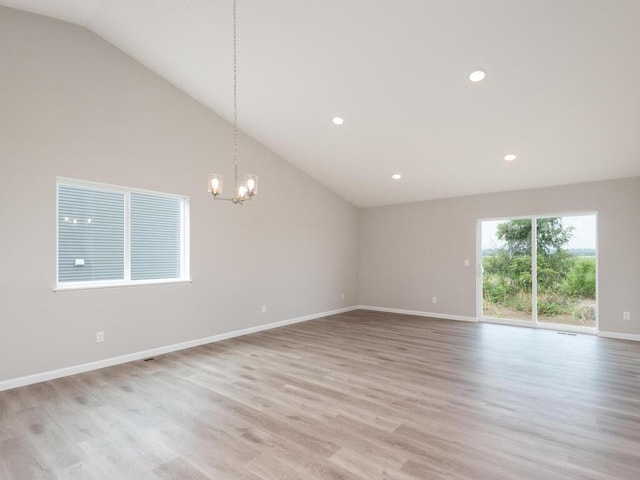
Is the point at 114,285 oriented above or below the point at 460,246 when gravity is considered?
below

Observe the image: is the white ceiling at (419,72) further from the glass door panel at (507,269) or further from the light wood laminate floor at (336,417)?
the light wood laminate floor at (336,417)

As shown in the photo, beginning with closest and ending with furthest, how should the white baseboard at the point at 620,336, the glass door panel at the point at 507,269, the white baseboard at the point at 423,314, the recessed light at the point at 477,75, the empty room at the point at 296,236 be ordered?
the empty room at the point at 296,236 → the recessed light at the point at 477,75 → the white baseboard at the point at 620,336 → the glass door panel at the point at 507,269 → the white baseboard at the point at 423,314

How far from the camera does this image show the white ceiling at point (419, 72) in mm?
3131

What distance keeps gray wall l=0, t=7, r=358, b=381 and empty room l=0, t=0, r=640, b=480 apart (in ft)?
0.09

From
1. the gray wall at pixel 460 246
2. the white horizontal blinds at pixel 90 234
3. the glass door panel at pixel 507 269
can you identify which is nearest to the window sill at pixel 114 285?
the white horizontal blinds at pixel 90 234

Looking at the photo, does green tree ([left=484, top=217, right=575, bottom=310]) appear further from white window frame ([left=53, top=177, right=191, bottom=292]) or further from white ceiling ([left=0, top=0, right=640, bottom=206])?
white window frame ([left=53, top=177, right=191, bottom=292])

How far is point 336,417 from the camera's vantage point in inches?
110

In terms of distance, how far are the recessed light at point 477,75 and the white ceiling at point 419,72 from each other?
6 centimetres

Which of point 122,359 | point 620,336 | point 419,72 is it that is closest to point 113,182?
point 122,359

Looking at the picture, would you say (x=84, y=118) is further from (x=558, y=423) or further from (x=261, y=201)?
(x=558, y=423)

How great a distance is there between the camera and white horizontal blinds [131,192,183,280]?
4504mm

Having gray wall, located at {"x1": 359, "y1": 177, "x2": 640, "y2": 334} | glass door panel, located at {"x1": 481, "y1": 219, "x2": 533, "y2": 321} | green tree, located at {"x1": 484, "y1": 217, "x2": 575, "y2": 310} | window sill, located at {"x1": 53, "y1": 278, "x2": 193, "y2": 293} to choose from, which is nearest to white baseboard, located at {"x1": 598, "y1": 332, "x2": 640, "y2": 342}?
gray wall, located at {"x1": 359, "y1": 177, "x2": 640, "y2": 334}

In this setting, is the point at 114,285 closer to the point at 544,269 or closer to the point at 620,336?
the point at 544,269

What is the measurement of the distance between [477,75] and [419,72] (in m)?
0.60
